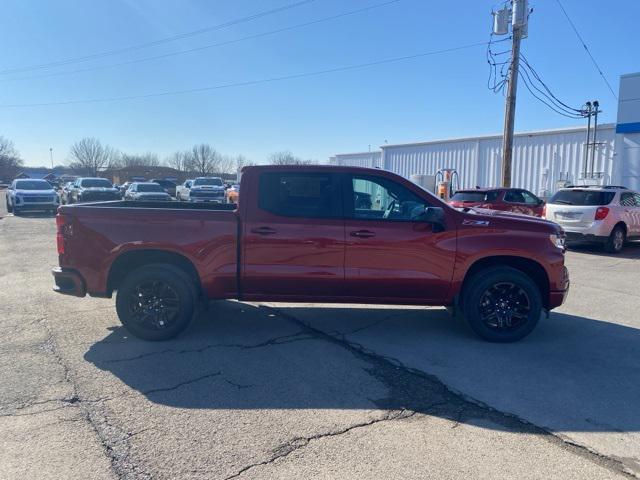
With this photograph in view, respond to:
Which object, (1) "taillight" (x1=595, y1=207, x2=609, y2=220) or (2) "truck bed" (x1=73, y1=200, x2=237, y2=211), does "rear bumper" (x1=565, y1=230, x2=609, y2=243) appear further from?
(2) "truck bed" (x1=73, y1=200, x2=237, y2=211)

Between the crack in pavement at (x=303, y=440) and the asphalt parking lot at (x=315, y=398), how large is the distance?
0.04ft

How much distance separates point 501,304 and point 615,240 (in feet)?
31.3

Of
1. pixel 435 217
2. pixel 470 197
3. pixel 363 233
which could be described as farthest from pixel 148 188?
pixel 435 217

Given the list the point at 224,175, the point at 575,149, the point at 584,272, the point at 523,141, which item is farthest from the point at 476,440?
the point at 224,175

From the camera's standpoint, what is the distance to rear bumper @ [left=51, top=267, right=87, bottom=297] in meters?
5.49

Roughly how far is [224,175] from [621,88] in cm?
7977

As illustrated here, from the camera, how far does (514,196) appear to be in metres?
15.5

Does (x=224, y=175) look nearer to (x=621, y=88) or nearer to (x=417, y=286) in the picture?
(x=621, y=88)

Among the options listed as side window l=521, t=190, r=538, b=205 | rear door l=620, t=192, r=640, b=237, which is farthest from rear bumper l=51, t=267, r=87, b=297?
side window l=521, t=190, r=538, b=205

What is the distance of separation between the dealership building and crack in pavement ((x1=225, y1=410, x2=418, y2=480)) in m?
19.0

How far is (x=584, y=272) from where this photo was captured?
10.5 meters

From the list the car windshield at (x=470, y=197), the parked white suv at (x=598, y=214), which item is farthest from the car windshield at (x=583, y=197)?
the car windshield at (x=470, y=197)

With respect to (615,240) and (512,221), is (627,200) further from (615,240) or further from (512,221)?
(512,221)

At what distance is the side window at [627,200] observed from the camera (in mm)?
13309
